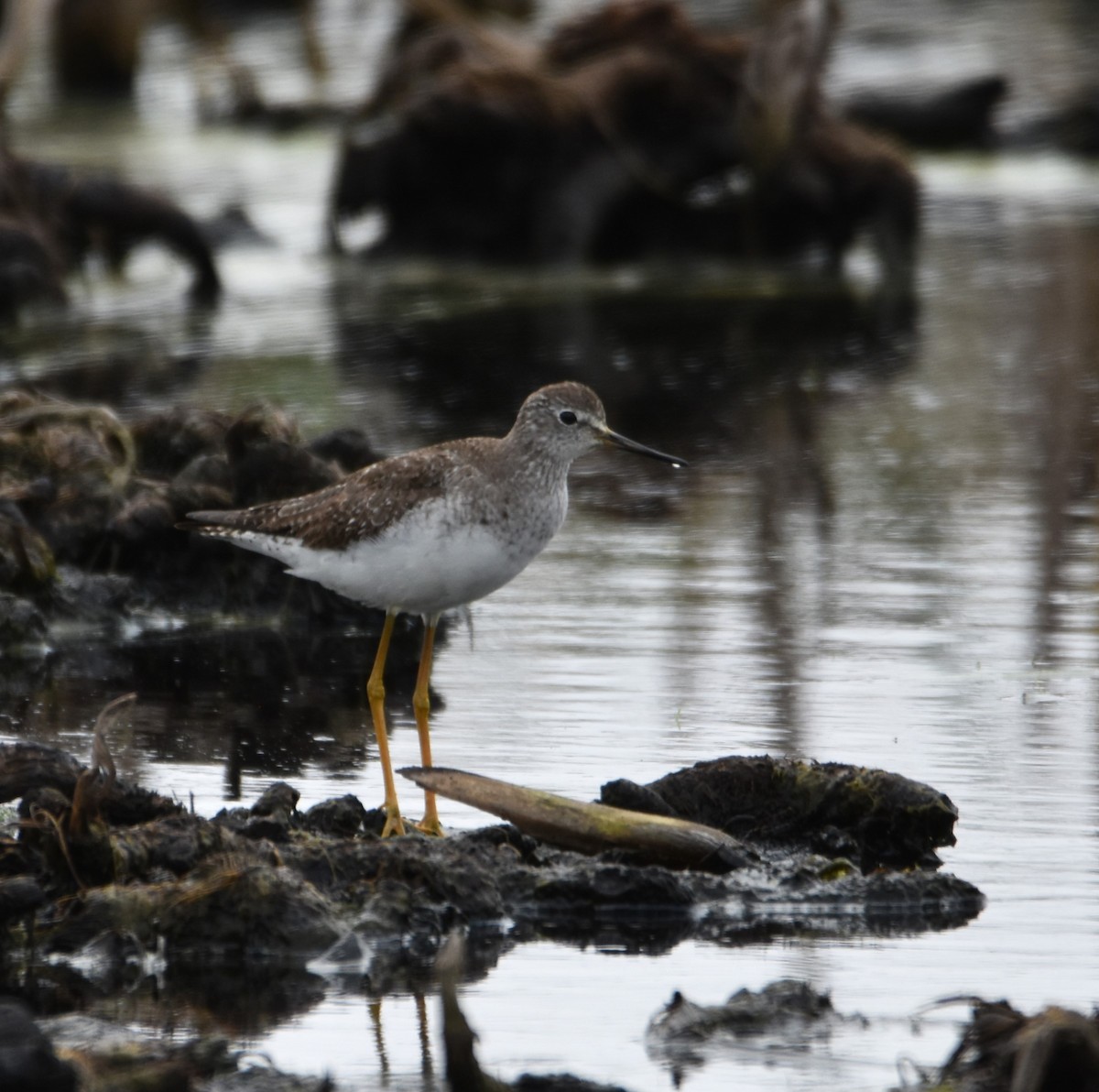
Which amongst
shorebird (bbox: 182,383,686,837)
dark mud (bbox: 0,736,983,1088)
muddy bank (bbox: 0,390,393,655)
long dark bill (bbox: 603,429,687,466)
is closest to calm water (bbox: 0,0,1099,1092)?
dark mud (bbox: 0,736,983,1088)

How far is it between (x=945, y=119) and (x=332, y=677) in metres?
16.2

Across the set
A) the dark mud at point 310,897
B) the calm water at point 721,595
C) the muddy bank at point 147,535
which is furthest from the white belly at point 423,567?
the muddy bank at point 147,535

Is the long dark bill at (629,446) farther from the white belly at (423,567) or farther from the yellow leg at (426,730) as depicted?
the yellow leg at (426,730)

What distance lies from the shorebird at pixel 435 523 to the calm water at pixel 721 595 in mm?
632

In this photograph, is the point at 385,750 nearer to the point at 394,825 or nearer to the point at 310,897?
the point at 394,825

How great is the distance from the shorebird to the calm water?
63 centimetres

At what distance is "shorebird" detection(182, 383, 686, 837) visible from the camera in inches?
273

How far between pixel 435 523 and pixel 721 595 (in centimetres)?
295

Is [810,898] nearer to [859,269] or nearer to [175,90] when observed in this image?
[859,269]

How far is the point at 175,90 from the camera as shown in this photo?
94.2 feet

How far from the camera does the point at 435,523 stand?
695cm

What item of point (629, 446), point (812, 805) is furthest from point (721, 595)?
point (812, 805)

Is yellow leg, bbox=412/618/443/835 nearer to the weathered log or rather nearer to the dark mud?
the dark mud

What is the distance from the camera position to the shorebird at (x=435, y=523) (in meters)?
6.94
